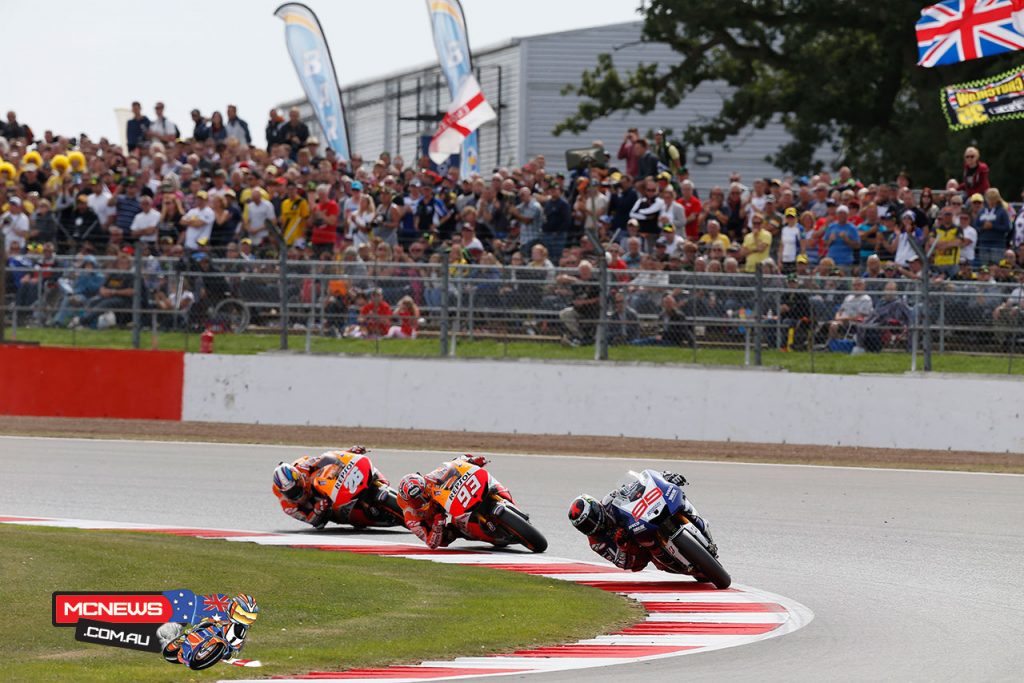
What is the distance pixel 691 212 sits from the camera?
20625 mm

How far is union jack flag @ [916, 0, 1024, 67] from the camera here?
21.2m

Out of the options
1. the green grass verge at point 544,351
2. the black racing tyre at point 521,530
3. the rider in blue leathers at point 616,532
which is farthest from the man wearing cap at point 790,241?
the rider in blue leathers at point 616,532

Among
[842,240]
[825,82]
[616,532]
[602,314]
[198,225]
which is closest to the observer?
[616,532]

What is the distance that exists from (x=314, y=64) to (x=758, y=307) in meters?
13.3

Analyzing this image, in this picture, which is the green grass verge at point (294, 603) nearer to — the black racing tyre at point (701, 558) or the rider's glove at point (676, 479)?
the black racing tyre at point (701, 558)

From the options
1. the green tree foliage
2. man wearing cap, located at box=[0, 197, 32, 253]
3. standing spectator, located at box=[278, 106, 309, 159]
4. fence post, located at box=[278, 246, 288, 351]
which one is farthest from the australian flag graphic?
the green tree foliage

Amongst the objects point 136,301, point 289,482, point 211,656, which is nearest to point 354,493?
point 289,482

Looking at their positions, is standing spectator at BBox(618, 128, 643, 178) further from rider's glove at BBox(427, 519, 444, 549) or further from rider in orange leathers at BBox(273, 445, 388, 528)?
rider's glove at BBox(427, 519, 444, 549)

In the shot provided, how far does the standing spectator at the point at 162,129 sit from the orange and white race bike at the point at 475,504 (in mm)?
16869

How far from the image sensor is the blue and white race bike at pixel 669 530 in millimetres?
9594

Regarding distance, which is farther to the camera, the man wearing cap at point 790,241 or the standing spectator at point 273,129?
the standing spectator at point 273,129

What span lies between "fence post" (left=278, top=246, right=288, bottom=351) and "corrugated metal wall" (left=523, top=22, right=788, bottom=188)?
66.3 feet

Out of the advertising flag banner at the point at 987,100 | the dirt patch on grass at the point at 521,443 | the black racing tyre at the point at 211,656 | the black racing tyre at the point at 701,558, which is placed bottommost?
the dirt patch on grass at the point at 521,443

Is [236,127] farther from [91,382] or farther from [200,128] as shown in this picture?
[91,382]
